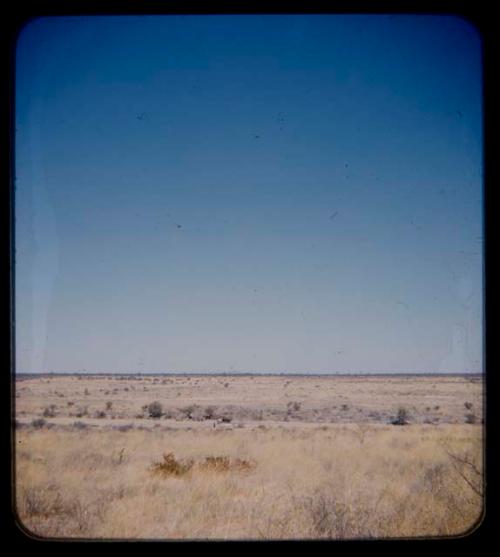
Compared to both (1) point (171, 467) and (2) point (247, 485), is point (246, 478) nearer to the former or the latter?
(2) point (247, 485)

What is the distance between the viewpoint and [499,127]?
2148mm

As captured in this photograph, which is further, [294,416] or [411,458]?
[294,416]

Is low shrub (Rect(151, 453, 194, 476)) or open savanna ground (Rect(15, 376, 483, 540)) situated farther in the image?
low shrub (Rect(151, 453, 194, 476))

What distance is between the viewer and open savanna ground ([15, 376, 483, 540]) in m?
4.88

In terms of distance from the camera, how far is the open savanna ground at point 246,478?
16.0ft

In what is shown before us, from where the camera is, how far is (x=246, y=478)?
8.07 metres

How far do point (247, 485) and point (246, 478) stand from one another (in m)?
0.54

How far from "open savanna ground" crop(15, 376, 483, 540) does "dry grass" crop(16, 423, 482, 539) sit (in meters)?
0.02

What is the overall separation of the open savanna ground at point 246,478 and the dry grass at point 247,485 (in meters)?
0.02
